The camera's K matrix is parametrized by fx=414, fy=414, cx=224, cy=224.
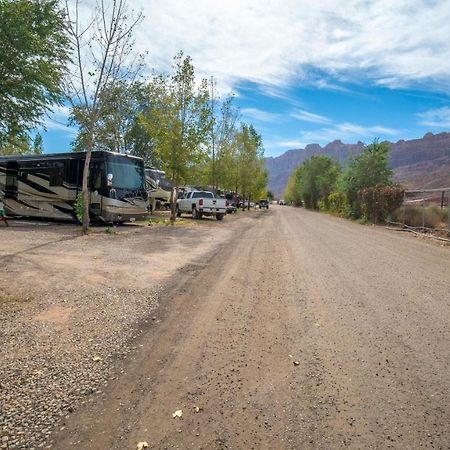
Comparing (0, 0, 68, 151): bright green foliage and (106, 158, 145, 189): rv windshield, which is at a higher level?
(0, 0, 68, 151): bright green foliage

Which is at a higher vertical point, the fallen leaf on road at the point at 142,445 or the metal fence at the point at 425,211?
the metal fence at the point at 425,211

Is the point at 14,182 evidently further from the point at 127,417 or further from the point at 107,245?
the point at 127,417

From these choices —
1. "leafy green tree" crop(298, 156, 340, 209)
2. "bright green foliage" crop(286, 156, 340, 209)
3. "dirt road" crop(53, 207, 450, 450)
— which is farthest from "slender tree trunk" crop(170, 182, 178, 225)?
"leafy green tree" crop(298, 156, 340, 209)

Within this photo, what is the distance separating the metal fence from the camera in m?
20.8

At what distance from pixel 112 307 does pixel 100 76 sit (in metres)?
12.2

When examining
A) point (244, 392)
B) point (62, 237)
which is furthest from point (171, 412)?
point (62, 237)

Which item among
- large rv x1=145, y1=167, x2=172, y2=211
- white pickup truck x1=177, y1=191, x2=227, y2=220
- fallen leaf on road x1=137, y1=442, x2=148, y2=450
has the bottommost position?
fallen leaf on road x1=137, y1=442, x2=148, y2=450

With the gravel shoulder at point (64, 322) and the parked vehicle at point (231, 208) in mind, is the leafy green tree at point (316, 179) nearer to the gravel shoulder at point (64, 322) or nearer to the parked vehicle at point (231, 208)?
the parked vehicle at point (231, 208)

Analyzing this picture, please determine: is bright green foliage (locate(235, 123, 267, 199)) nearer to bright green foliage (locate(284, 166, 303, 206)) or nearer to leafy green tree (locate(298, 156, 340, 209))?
leafy green tree (locate(298, 156, 340, 209))

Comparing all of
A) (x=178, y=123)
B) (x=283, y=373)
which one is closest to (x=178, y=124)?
(x=178, y=123)

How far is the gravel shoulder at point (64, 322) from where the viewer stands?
3.26 meters

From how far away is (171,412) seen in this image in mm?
3186

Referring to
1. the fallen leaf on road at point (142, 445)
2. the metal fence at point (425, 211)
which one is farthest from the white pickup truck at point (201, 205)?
the fallen leaf on road at point (142, 445)

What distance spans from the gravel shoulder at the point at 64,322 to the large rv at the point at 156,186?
66.2ft
